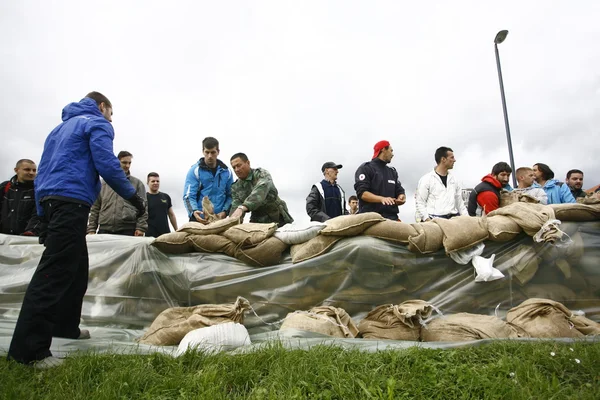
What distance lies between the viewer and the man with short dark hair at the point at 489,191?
462 centimetres

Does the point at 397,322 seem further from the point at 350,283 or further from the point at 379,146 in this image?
the point at 379,146

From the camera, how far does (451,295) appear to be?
3.32 m

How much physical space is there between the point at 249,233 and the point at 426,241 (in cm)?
153

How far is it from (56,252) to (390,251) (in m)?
2.48

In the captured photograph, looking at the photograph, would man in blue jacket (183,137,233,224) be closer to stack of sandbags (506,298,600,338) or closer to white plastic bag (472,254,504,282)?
white plastic bag (472,254,504,282)

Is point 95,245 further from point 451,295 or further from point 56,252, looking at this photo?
point 451,295

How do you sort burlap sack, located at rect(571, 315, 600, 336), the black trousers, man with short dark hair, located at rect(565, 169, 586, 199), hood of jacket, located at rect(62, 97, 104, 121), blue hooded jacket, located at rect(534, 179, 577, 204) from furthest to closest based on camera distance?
man with short dark hair, located at rect(565, 169, 586, 199) < blue hooded jacket, located at rect(534, 179, 577, 204) < hood of jacket, located at rect(62, 97, 104, 121) < burlap sack, located at rect(571, 315, 600, 336) < the black trousers

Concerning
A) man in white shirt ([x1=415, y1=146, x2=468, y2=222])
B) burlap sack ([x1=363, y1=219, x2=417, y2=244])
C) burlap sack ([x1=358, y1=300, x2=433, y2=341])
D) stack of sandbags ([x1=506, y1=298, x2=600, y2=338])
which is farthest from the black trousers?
man in white shirt ([x1=415, y1=146, x2=468, y2=222])

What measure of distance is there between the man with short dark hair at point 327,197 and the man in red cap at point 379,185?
3.91 feet

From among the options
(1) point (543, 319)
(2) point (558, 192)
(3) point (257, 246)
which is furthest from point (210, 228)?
(2) point (558, 192)

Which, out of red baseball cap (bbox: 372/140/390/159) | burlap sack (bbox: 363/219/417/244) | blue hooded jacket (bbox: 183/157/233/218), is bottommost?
burlap sack (bbox: 363/219/417/244)

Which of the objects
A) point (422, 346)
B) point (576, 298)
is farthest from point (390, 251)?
point (576, 298)

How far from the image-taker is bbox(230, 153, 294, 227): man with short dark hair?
4.46 metres

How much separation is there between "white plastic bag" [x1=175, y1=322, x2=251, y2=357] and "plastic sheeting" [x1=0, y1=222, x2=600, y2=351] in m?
0.63
